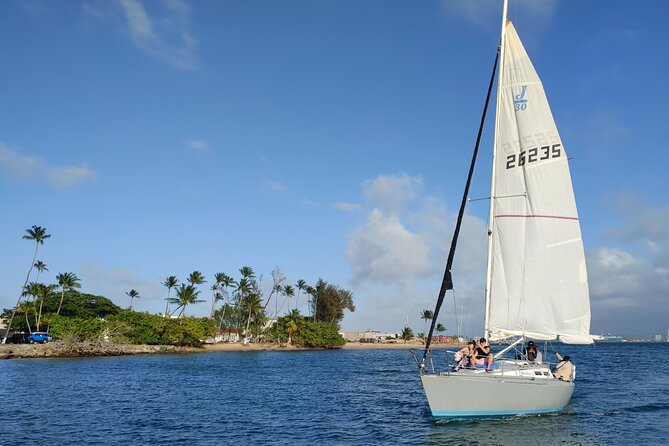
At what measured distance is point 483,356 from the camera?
21.5 metres

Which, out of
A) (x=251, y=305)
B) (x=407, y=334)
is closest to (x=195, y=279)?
(x=251, y=305)

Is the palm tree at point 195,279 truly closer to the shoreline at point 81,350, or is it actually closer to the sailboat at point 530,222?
the shoreline at point 81,350

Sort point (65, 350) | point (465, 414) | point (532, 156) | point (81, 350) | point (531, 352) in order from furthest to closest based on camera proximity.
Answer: point (81, 350), point (65, 350), point (531, 352), point (532, 156), point (465, 414)

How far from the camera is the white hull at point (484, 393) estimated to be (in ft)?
63.1

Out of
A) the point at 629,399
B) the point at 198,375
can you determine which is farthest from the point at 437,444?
the point at 198,375

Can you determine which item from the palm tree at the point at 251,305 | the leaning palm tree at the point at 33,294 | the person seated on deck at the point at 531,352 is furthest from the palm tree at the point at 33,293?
the person seated on deck at the point at 531,352

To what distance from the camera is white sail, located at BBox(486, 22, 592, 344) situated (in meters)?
23.2

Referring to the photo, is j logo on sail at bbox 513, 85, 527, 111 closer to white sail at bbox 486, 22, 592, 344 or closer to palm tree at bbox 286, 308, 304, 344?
white sail at bbox 486, 22, 592, 344

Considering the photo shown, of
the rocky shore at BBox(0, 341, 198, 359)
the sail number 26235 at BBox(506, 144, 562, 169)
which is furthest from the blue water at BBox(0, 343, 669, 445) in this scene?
the rocky shore at BBox(0, 341, 198, 359)

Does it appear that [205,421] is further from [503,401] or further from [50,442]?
[503,401]

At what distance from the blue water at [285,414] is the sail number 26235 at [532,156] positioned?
1060 cm

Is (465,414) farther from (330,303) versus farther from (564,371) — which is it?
(330,303)

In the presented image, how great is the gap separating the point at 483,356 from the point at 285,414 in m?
9.85

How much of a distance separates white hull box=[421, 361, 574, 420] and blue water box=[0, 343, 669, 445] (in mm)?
589
